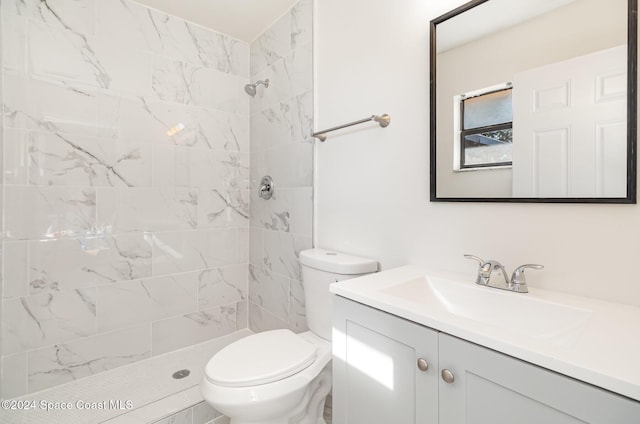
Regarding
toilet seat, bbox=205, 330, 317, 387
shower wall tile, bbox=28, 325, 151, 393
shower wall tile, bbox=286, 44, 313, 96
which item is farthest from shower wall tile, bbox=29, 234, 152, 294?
shower wall tile, bbox=286, 44, 313, 96

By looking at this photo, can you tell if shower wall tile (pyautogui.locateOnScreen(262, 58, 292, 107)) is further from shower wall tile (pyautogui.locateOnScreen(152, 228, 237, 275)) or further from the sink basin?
the sink basin

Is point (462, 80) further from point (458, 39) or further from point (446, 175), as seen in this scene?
point (446, 175)

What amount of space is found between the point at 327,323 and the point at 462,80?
1.17 metres

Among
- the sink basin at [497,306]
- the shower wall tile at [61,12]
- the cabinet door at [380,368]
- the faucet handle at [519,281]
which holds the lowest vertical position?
the cabinet door at [380,368]

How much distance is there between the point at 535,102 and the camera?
37.4 inches

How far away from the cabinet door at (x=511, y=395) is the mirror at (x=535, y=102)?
552mm

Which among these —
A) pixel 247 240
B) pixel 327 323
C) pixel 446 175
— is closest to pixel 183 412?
pixel 327 323

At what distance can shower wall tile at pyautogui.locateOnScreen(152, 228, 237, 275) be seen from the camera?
6.50 feet

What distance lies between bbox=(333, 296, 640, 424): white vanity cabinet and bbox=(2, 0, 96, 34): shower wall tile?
204cm

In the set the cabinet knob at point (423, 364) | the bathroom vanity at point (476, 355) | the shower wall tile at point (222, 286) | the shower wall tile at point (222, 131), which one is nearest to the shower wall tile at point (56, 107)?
the shower wall tile at point (222, 131)

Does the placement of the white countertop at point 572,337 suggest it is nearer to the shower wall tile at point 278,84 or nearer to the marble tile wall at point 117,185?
A: the marble tile wall at point 117,185

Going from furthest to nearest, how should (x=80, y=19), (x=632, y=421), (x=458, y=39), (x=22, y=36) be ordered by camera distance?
(x=80, y=19)
(x=22, y=36)
(x=458, y=39)
(x=632, y=421)

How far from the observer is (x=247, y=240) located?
2.37 meters

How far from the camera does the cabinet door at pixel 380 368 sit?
765mm
